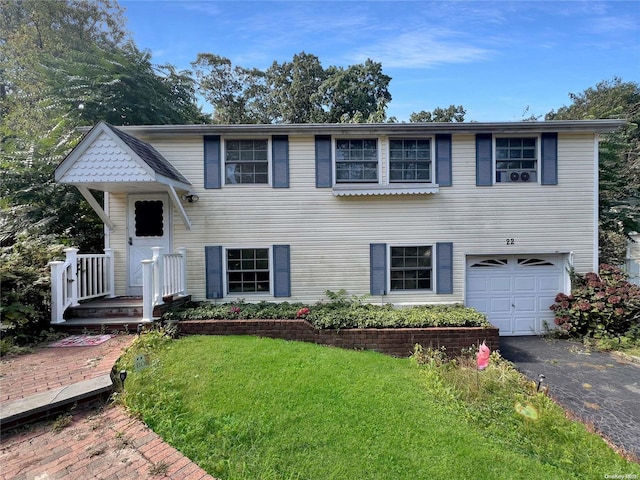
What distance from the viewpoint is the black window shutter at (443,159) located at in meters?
7.41

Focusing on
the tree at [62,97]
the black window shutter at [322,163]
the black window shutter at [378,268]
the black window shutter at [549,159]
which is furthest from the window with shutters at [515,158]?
the tree at [62,97]

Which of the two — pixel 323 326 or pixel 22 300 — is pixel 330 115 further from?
pixel 22 300

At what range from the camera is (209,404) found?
331 cm

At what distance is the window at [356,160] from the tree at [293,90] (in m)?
12.9

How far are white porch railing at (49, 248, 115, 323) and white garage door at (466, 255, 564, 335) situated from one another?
897 cm

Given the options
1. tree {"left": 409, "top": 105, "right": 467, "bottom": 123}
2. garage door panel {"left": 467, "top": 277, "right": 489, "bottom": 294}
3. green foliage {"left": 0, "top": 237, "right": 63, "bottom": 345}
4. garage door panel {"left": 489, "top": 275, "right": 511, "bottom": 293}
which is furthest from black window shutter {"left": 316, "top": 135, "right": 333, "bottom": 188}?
tree {"left": 409, "top": 105, "right": 467, "bottom": 123}

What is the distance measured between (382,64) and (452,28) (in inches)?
529

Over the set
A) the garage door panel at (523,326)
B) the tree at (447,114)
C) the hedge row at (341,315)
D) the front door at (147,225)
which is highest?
the tree at (447,114)

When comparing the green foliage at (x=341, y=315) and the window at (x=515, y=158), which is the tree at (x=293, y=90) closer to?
the window at (x=515, y=158)

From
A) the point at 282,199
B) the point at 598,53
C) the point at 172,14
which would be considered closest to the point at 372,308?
the point at 282,199

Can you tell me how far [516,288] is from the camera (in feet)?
25.2

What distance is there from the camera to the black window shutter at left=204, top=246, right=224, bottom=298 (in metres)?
7.33

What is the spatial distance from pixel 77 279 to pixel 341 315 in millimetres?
5588

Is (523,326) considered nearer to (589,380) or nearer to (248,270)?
(589,380)
